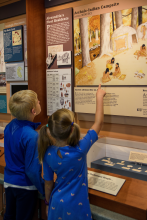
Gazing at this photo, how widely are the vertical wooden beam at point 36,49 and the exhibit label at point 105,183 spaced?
114 cm

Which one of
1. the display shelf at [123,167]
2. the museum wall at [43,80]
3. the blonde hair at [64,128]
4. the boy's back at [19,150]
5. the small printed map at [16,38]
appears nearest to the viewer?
the blonde hair at [64,128]

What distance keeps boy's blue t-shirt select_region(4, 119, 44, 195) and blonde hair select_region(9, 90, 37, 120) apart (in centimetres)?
6

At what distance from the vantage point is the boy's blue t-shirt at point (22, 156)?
1527 millimetres

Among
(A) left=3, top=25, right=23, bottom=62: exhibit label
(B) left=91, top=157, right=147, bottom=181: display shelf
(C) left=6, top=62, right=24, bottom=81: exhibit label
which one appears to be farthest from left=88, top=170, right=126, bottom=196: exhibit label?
(A) left=3, top=25, right=23, bottom=62: exhibit label

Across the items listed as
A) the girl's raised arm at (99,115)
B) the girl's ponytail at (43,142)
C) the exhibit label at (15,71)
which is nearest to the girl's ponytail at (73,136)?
the girl's ponytail at (43,142)

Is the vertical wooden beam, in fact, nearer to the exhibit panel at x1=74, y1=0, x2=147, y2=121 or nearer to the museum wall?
the museum wall

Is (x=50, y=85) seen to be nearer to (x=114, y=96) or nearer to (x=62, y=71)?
(x=62, y=71)

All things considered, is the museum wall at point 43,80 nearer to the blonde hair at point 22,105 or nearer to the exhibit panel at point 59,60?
the exhibit panel at point 59,60

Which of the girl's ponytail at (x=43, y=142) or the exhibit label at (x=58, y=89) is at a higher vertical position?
the exhibit label at (x=58, y=89)

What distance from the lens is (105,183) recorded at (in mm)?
A: 1645

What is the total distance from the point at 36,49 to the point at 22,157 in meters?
1.46

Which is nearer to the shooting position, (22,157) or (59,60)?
(22,157)

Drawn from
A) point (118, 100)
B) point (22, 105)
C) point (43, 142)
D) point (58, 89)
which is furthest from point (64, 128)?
point (58, 89)

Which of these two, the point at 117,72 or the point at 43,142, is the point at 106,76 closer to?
the point at 117,72
